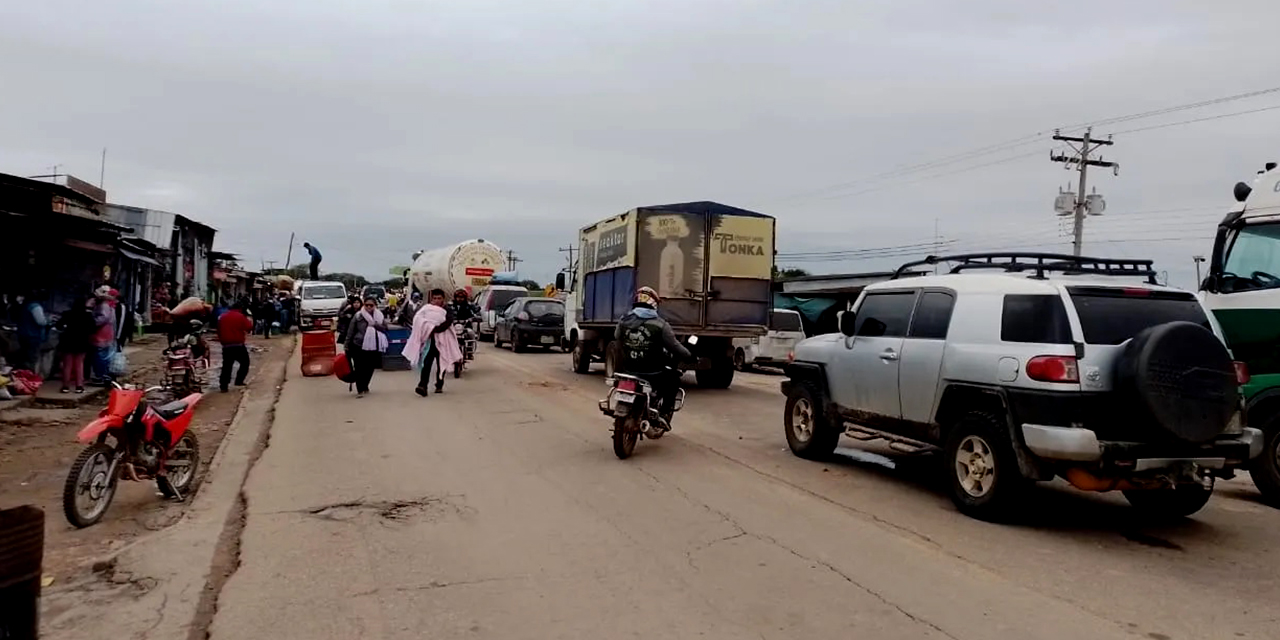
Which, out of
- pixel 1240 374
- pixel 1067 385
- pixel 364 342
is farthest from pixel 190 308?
pixel 1240 374

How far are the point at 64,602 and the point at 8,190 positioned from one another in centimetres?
1056

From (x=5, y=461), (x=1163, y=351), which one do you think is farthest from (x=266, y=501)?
(x=1163, y=351)

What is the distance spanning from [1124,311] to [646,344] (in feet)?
15.3

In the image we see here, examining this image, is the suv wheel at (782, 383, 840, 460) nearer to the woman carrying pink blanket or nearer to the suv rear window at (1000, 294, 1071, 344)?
the suv rear window at (1000, 294, 1071, 344)

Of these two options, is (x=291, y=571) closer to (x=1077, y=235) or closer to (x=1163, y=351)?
(x=1163, y=351)

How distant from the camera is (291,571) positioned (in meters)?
5.78

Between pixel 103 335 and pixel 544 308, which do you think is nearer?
pixel 103 335

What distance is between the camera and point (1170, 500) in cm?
746

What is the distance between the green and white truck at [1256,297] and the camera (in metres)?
7.96

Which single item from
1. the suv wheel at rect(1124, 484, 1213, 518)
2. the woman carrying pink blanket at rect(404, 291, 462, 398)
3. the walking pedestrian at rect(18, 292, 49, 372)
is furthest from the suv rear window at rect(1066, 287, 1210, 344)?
the walking pedestrian at rect(18, 292, 49, 372)

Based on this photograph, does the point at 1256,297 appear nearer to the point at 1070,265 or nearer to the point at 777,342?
the point at 1070,265

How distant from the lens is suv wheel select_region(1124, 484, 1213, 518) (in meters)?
7.30

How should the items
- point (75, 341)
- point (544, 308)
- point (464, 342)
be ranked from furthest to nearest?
point (544, 308)
point (464, 342)
point (75, 341)

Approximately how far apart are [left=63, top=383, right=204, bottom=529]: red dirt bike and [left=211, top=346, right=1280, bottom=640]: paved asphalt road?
682 millimetres
